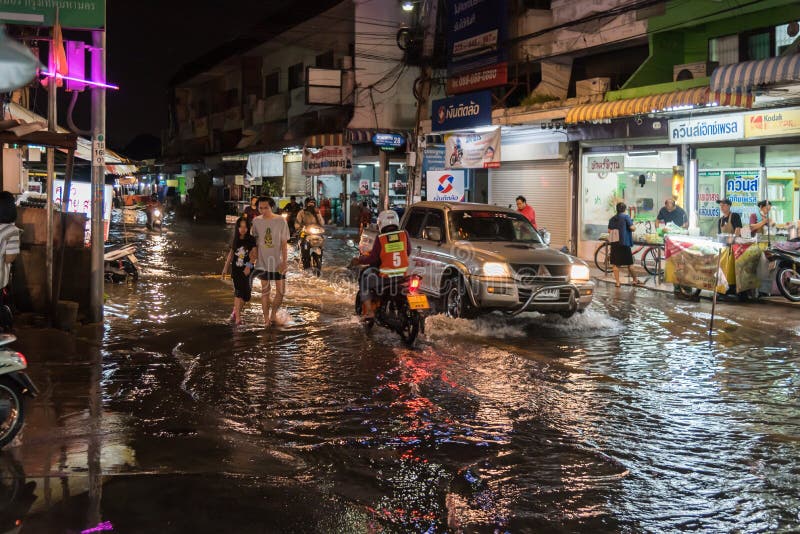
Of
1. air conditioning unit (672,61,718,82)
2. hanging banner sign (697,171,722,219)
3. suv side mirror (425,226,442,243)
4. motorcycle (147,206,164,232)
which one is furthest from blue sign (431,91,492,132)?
motorcycle (147,206,164,232)

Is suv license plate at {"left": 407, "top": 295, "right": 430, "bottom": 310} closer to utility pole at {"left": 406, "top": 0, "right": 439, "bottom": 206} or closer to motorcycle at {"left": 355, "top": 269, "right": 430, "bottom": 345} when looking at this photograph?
motorcycle at {"left": 355, "top": 269, "right": 430, "bottom": 345}

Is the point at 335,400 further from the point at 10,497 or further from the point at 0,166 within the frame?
the point at 0,166

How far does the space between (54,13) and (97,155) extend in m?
1.99

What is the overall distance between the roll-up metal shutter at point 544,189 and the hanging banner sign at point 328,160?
806cm

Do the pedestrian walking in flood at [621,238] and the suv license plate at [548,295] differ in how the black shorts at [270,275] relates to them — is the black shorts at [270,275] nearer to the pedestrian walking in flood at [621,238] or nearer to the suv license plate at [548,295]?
the suv license plate at [548,295]

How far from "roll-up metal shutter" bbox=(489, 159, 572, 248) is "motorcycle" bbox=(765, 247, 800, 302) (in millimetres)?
9318

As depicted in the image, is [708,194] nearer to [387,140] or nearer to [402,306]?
[402,306]

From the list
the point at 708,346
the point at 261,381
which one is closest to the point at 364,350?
the point at 261,381

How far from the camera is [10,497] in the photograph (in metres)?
5.27

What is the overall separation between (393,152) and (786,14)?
20.1 m

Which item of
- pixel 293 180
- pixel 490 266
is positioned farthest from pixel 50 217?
pixel 293 180

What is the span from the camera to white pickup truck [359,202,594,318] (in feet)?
39.8

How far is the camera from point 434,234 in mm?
13258

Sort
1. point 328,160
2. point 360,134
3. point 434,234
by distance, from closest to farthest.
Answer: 1. point 434,234
2. point 360,134
3. point 328,160
